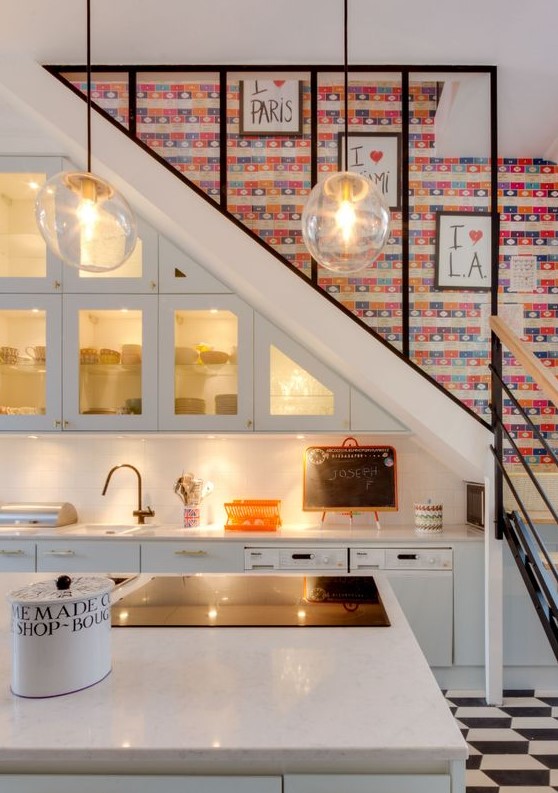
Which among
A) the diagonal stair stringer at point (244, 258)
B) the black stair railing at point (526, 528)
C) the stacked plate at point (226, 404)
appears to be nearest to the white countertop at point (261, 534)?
the black stair railing at point (526, 528)

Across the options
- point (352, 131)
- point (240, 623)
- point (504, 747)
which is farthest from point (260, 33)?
point (504, 747)

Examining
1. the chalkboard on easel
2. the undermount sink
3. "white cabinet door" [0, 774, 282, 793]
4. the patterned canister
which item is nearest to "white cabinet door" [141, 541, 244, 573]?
the undermount sink

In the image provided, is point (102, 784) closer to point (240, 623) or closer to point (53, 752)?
point (53, 752)

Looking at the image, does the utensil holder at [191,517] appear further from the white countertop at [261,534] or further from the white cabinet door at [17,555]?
the white cabinet door at [17,555]

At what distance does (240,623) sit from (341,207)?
3.81ft

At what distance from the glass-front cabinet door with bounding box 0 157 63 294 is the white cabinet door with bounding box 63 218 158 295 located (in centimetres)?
9

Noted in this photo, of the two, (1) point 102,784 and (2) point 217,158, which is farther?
(2) point 217,158

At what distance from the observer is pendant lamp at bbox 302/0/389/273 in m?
1.75

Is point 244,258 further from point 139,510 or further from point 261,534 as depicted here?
point 139,510

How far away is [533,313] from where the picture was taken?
3873 mm

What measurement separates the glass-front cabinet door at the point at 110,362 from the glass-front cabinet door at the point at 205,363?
8 centimetres

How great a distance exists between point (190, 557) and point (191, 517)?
0.37 meters

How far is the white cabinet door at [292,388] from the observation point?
3506 millimetres

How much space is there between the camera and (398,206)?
331 centimetres
